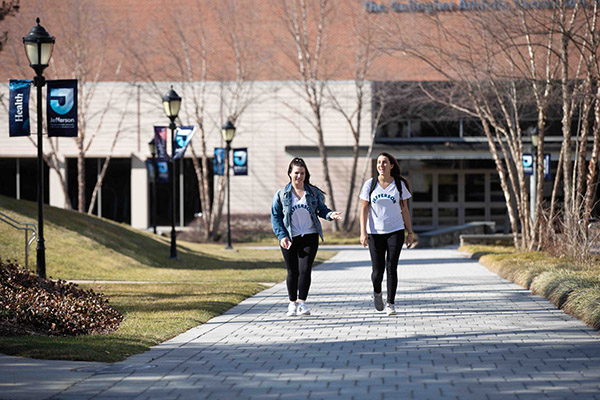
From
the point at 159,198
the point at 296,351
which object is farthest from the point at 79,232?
the point at 159,198

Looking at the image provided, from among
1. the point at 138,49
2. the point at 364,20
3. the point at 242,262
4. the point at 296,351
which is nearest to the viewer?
the point at 296,351

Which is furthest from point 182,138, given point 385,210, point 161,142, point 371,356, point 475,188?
point 475,188

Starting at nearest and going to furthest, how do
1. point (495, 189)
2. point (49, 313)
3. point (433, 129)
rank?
1. point (49, 313)
2. point (433, 129)
3. point (495, 189)

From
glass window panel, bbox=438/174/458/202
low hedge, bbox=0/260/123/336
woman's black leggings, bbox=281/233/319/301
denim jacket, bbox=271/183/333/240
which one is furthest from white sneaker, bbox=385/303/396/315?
glass window panel, bbox=438/174/458/202

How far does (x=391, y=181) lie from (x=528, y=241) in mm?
11213

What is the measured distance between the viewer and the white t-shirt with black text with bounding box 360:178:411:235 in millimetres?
11078

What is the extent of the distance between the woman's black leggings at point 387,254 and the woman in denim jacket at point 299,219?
602 mm

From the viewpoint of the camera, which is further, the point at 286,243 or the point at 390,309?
the point at 390,309

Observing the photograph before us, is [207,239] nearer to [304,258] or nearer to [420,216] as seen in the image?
[420,216]

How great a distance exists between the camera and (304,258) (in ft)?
36.1

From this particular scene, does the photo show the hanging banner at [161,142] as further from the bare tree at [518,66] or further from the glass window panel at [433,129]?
the glass window panel at [433,129]

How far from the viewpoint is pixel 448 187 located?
4553 centimetres

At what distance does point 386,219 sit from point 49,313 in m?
4.16

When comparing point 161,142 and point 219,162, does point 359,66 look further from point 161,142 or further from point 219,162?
point 161,142
